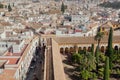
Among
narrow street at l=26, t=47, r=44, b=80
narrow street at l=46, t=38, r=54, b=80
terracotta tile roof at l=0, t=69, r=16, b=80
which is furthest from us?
narrow street at l=26, t=47, r=44, b=80

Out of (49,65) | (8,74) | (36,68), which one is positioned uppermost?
(49,65)

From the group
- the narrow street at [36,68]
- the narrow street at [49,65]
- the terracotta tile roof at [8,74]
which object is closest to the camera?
the terracotta tile roof at [8,74]

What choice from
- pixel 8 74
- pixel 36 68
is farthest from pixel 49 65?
pixel 36 68

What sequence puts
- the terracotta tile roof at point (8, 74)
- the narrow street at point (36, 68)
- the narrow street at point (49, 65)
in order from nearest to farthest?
the terracotta tile roof at point (8, 74) → the narrow street at point (49, 65) → the narrow street at point (36, 68)

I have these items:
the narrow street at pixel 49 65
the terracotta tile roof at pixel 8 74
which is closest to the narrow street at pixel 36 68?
the narrow street at pixel 49 65

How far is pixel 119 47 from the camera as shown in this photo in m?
53.0

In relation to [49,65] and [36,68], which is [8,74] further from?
[36,68]

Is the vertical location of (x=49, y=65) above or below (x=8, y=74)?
above

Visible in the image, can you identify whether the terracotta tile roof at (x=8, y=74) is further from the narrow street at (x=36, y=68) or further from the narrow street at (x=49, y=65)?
the narrow street at (x=36, y=68)

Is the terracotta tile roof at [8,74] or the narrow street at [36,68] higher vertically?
the terracotta tile roof at [8,74]

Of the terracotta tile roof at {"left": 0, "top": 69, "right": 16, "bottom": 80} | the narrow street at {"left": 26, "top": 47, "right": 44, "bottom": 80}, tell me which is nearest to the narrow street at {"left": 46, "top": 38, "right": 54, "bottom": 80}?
the narrow street at {"left": 26, "top": 47, "right": 44, "bottom": 80}

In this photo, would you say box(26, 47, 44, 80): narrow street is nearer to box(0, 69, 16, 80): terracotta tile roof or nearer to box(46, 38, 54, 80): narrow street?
box(46, 38, 54, 80): narrow street

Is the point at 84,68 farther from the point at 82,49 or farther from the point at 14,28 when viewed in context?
the point at 14,28

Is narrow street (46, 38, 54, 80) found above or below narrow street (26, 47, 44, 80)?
above
